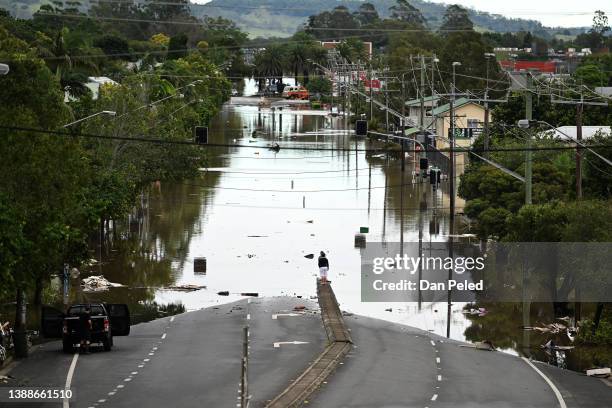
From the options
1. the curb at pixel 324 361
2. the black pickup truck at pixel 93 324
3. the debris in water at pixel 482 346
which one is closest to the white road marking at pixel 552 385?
the debris in water at pixel 482 346

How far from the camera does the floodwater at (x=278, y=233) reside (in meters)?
62.8

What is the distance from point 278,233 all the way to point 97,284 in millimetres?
22637

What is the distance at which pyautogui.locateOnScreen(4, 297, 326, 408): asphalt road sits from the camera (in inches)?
1510

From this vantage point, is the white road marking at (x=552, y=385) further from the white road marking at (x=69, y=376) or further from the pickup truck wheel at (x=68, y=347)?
the pickup truck wheel at (x=68, y=347)

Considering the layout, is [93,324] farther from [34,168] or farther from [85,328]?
[34,168]

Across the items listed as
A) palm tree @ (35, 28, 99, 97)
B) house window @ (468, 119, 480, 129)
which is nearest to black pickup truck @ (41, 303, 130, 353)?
palm tree @ (35, 28, 99, 97)

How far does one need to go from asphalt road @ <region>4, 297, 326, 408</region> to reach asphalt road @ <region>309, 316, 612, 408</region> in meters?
1.64

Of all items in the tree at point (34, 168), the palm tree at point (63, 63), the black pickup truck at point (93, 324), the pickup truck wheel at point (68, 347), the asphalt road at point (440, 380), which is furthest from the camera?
the palm tree at point (63, 63)

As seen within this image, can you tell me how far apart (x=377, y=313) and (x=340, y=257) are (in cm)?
1672

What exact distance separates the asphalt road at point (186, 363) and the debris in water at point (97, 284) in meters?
10.4

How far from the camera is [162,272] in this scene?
7281 cm

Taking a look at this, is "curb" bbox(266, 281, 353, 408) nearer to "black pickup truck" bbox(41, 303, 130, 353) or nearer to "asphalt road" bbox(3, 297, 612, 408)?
"asphalt road" bbox(3, 297, 612, 408)

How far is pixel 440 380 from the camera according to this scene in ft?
137

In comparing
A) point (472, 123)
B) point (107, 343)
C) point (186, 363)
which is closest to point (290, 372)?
point (186, 363)
